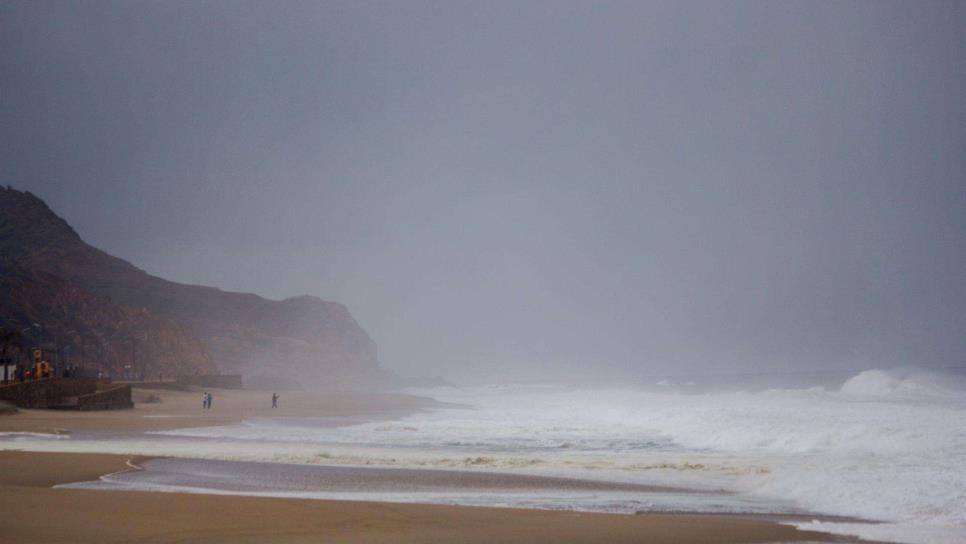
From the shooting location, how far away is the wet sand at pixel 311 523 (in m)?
9.52

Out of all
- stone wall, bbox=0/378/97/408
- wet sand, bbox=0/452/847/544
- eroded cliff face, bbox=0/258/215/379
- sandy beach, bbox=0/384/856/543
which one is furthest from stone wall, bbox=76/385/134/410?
eroded cliff face, bbox=0/258/215/379

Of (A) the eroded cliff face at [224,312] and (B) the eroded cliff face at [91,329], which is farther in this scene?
(A) the eroded cliff face at [224,312]

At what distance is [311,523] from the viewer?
1045 centimetres

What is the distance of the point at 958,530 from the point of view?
10906mm

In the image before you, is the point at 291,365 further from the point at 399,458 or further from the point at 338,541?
the point at 338,541

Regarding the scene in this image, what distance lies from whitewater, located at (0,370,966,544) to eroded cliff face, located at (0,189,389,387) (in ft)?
334

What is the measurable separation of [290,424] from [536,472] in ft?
69.2

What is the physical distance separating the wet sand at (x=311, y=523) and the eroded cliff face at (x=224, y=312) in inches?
4656

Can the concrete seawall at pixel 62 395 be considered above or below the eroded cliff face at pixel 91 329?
below

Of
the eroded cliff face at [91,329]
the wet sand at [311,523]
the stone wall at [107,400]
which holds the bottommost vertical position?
the wet sand at [311,523]

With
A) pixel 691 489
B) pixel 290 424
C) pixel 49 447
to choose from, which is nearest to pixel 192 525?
pixel 691 489

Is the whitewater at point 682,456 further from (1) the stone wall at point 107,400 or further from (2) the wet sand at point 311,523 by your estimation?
(1) the stone wall at point 107,400

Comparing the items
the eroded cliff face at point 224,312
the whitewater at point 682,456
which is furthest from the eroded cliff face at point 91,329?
the whitewater at point 682,456

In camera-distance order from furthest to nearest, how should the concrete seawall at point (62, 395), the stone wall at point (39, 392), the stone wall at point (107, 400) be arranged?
the stone wall at point (107, 400), the concrete seawall at point (62, 395), the stone wall at point (39, 392)
